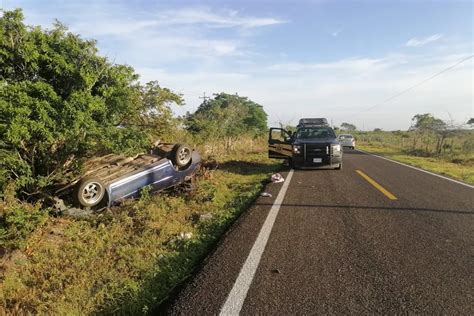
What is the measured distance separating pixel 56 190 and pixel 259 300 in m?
5.68

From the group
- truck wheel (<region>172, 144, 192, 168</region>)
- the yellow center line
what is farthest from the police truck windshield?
truck wheel (<region>172, 144, 192, 168</region>)

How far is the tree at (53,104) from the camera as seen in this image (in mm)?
6059

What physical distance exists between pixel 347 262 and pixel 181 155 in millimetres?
6035

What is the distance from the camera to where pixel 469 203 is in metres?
7.07

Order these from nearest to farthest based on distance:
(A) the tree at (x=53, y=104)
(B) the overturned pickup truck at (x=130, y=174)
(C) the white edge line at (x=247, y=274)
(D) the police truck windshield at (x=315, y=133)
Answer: (C) the white edge line at (x=247, y=274) < (A) the tree at (x=53, y=104) < (B) the overturned pickup truck at (x=130, y=174) < (D) the police truck windshield at (x=315, y=133)

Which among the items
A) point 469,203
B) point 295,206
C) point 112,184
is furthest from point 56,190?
point 469,203

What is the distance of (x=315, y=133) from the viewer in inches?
541

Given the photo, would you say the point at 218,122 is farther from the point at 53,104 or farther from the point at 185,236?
the point at 185,236

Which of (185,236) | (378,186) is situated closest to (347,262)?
(185,236)

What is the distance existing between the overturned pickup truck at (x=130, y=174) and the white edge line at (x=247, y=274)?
3.35m

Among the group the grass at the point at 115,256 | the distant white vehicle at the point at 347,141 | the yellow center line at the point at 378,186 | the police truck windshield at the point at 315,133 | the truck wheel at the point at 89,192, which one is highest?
the police truck windshield at the point at 315,133

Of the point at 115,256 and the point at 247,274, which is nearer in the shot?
the point at 247,274

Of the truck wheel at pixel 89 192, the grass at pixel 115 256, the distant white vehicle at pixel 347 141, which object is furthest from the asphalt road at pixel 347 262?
the distant white vehicle at pixel 347 141

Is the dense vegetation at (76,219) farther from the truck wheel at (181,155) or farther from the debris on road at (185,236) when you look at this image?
the truck wheel at (181,155)
